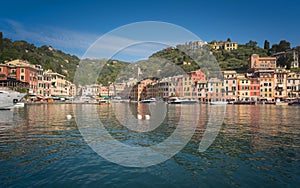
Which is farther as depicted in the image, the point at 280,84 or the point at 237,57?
the point at 237,57

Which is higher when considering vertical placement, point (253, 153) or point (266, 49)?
point (266, 49)

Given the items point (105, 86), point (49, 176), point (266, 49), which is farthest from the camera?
point (266, 49)

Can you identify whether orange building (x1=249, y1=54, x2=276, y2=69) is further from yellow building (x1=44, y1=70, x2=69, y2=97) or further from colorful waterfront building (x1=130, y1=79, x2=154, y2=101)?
yellow building (x1=44, y1=70, x2=69, y2=97)

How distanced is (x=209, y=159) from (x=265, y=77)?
92816mm

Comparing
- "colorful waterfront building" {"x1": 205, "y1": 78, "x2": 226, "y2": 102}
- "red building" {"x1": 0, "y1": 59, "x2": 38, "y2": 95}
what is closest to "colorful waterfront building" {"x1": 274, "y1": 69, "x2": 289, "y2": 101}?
"colorful waterfront building" {"x1": 205, "y1": 78, "x2": 226, "y2": 102}

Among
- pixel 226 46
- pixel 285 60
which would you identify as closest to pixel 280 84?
pixel 285 60

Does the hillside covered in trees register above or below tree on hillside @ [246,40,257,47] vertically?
below

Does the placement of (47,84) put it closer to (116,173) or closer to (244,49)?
(116,173)

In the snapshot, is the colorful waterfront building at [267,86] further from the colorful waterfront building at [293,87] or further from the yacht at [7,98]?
the yacht at [7,98]

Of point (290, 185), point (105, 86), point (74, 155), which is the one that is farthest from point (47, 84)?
point (290, 185)

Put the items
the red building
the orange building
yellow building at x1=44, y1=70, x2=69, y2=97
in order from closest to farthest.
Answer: the red building → yellow building at x1=44, y1=70, x2=69, y2=97 → the orange building

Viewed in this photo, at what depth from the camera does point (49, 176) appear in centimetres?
762

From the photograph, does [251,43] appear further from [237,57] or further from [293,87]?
[293,87]

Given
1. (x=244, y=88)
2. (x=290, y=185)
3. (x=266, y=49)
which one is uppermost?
(x=266, y=49)
